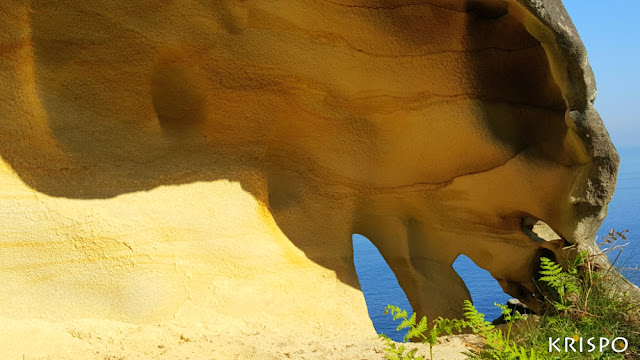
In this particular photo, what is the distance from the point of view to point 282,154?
310 cm

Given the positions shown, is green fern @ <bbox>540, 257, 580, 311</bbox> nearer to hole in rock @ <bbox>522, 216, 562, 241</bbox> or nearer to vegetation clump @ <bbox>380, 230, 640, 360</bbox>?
vegetation clump @ <bbox>380, 230, 640, 360</bbox>

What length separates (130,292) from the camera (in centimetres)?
246

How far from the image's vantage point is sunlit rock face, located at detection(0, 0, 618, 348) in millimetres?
2471

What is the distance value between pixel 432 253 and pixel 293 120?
1058mm

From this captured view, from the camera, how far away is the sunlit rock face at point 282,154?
247cm

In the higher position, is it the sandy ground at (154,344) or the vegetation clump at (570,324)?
the vegetation clump at (570,324)

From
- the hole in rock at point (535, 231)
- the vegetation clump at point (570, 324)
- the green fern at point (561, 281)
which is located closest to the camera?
the vegetation clump at point (570, 324)

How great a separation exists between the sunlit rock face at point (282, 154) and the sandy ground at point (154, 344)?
72 mm

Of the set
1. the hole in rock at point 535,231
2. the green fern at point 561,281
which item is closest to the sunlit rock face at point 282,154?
the hole in rock at point 535,231

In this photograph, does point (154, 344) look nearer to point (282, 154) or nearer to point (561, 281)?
point (282, 154)

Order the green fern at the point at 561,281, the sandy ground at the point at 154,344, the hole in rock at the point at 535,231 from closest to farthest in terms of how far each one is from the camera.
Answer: the sandy ground at the point at 154,344 → the green fern at the point at 561,281 → the hole in rock at the point at 535,231

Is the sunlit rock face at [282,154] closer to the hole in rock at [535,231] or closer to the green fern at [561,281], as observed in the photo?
the hole in rock at [535,231]

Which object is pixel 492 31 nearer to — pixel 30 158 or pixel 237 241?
pixel 237 241

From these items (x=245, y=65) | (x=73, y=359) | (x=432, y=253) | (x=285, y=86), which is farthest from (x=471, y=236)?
(x=73, y=359)
